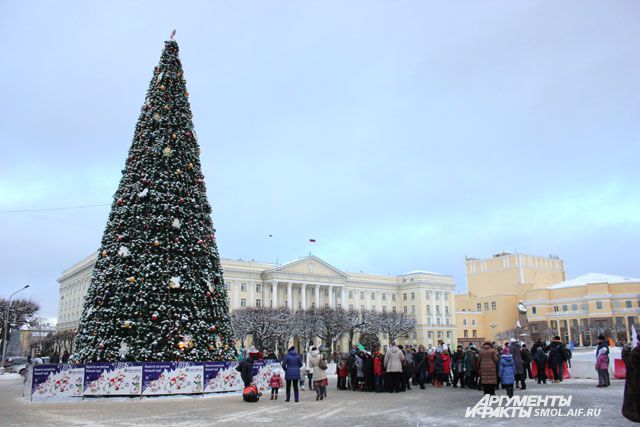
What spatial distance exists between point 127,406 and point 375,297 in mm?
83436

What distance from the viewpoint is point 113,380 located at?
16.5 meters

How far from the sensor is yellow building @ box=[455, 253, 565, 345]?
307ft

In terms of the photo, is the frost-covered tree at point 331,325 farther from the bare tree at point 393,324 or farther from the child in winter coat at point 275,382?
the child in winter coat at point 275,382

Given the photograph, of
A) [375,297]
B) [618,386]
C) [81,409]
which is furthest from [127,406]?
[375,297]

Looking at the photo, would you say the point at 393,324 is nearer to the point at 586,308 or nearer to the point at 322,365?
the point at 586,308

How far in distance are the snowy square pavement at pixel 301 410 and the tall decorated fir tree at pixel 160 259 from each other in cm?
187

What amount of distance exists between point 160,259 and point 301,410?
7182 mm

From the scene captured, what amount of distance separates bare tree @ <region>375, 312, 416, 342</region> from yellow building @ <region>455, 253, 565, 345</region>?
12636 mm

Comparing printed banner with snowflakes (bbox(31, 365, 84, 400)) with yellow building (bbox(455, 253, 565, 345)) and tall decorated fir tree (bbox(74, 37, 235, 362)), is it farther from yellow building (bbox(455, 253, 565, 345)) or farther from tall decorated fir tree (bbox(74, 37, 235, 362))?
yellow building (bbox(455, 253, 565, 345))

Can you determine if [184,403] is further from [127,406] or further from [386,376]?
[386,376]

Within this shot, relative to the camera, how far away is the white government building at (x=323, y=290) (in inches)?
3174

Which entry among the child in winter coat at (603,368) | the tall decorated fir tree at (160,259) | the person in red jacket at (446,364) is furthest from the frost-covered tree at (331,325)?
the child in winter coat at (603,368)

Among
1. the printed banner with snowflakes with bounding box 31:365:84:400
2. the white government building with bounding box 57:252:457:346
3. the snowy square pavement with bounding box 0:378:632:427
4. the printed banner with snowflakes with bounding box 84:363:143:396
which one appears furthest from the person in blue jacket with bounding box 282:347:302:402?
the white government building with bounding box 57:252:457:346

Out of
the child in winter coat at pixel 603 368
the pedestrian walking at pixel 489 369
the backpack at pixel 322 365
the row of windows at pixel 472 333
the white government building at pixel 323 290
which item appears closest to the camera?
the pedestrian walking at pixel 489 369
